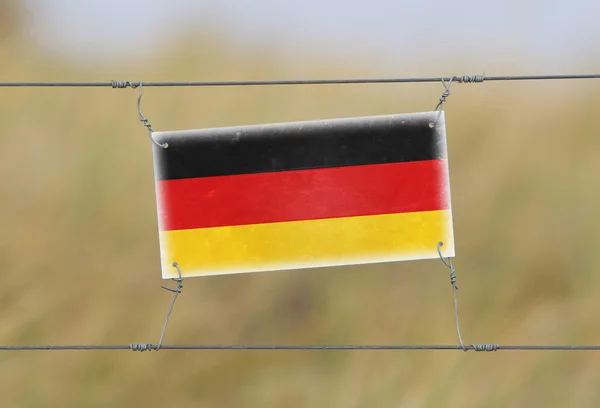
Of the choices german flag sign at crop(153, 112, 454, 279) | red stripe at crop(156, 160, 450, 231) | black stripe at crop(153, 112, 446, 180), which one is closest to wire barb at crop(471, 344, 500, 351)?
german flag sign at crop(153, 112, 454, 279)

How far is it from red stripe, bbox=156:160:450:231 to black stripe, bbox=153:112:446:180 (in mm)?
24

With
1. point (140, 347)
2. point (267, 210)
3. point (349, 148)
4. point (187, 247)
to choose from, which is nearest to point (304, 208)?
point (267, 210)

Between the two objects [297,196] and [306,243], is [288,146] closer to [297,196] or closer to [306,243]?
[297,196]

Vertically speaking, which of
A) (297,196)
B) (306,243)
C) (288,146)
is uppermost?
(288,146)

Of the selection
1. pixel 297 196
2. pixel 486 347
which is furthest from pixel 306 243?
pixel 486 347

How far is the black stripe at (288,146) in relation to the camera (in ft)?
5.50

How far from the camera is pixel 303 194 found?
5.50 feet

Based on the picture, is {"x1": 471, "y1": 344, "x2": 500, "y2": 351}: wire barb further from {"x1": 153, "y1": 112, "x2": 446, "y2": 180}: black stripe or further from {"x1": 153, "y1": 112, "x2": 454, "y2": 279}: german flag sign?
{"x1": 153, "y1": 112, "x2": 446, "y2": 180}: black stripe

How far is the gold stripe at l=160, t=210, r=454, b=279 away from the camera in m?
1.65

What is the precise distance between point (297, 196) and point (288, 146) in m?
0.14

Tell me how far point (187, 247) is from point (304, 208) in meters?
0.32

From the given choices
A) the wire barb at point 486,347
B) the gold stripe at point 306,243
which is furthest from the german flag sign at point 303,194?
the wire barb at point 486,347

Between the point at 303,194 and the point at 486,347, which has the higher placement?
the point at 303,194

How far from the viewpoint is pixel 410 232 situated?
1654 mm
